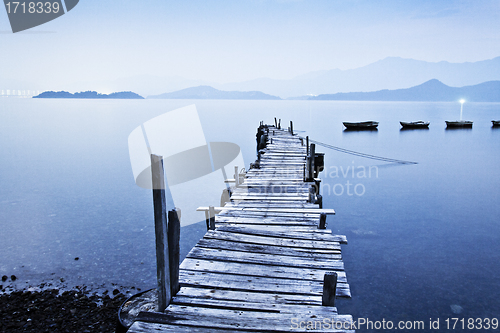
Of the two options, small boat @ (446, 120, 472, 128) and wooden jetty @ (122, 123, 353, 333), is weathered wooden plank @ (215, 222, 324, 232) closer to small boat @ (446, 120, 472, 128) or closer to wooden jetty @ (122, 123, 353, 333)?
wooden jetty @ (122, 123, 353, 333)

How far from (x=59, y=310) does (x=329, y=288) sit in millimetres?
8001

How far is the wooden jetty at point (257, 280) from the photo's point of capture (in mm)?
4660

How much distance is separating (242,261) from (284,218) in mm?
2654

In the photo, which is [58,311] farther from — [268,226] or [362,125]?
[362,125]

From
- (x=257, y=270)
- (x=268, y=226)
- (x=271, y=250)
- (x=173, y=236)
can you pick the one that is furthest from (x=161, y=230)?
(x=268, y=226)

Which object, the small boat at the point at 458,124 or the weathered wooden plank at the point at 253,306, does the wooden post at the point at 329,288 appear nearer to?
the weathered wooden plank at the point at 253,306

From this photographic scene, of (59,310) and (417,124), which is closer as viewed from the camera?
(59,310)

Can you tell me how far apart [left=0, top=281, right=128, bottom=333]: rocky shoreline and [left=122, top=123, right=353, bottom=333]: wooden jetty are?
398cm

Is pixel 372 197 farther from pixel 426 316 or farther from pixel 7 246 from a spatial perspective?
pixel 7 246

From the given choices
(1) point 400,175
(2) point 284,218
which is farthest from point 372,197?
(2) point 284,218

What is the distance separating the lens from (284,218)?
29.0ft

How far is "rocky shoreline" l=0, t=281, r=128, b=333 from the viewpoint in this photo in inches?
340

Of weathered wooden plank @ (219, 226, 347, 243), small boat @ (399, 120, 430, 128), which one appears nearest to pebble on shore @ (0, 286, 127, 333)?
weathered wooden plank @ (219, 226, 347, 243)

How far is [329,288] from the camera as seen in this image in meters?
4.85
